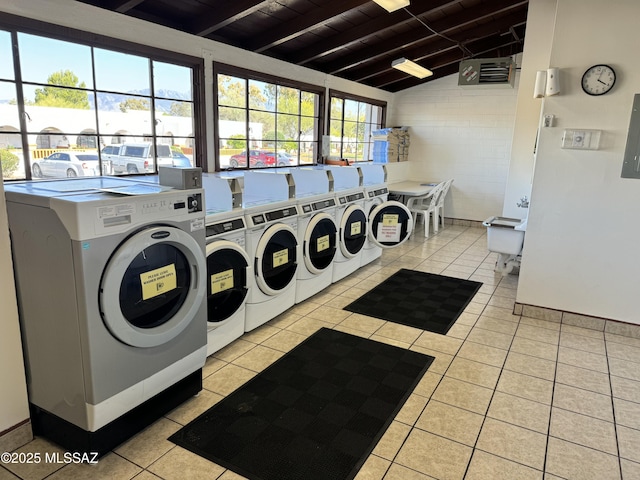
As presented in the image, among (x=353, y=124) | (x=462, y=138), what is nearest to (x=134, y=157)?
(x=353, y=124)

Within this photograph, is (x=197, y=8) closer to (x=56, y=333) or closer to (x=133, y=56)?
(x=133, y=56)

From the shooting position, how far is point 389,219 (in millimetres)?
4973

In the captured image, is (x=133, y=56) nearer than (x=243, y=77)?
Yes

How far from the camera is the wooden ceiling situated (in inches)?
150

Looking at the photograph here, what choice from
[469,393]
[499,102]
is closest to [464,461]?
[469,393]

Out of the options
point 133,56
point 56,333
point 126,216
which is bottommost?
point 56,333

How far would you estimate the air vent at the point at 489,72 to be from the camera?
5.36 metres

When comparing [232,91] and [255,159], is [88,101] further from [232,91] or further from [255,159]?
[255,159]

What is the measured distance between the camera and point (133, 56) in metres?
3.62

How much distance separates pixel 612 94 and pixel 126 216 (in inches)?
139

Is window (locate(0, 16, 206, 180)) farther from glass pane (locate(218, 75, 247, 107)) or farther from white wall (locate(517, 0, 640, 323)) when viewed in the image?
white wall (locate(517, 0, 640, 323))

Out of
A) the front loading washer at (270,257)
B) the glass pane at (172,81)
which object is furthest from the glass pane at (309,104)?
the front loading washer at (270,257)

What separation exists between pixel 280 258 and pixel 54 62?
218 centimetres

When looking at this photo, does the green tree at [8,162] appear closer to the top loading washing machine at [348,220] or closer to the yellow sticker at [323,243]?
the yellow sticker at [323,243]
